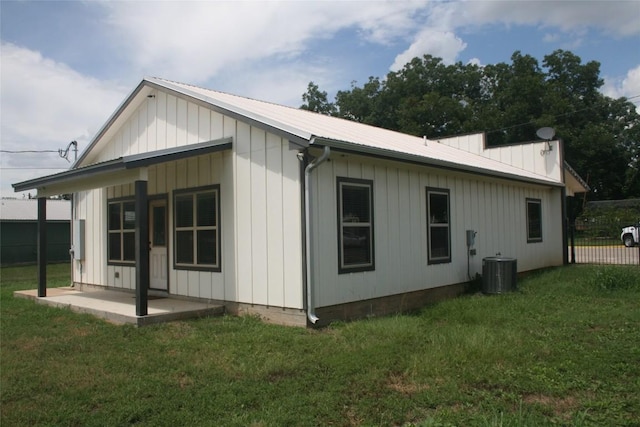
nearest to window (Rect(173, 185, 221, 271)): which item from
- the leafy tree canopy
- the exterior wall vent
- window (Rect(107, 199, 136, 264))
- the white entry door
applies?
the white entry door

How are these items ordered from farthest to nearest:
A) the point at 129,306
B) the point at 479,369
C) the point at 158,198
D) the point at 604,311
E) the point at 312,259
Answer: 1. the point at 158,198
2. the point at 129,306
3. the point at 604,311
4. the point at 312,259
5. the point at 479,369

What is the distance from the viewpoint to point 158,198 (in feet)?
33.0

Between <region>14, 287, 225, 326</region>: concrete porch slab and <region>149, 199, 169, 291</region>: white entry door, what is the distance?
0.49 m

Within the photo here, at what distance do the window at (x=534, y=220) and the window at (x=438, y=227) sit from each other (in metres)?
4.60

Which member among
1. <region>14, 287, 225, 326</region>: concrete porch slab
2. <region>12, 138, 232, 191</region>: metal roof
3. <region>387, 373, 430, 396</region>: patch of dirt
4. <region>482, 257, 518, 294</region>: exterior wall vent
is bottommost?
<region>387, 373, 430, 396</region>: patch of dirt

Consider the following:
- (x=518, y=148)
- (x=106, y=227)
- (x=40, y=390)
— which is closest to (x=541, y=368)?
(x=40, y=390)

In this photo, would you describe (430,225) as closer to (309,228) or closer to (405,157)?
(405,157)

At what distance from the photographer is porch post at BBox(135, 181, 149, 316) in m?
7.56

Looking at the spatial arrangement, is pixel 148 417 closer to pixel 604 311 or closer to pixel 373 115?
pixel 604 311

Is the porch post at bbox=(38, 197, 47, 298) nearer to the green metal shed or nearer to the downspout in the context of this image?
the downspout

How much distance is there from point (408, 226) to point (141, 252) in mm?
4642

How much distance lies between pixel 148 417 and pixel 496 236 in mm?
9832

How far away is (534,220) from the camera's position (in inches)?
564

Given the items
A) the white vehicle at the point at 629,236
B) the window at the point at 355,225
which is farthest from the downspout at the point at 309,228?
the white vehicle at the point at 629,236
